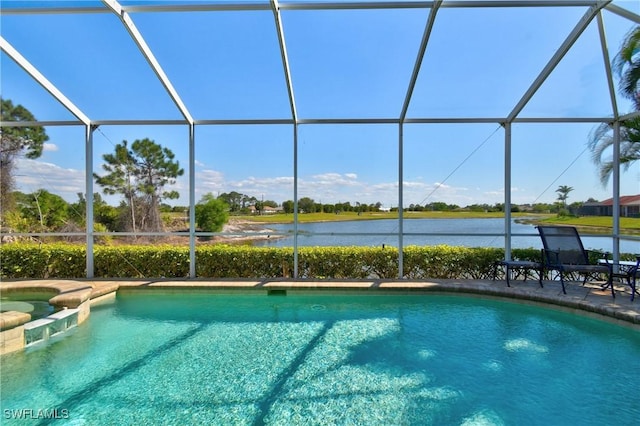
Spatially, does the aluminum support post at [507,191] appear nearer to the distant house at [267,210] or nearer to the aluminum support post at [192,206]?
the distant house at [267,210]

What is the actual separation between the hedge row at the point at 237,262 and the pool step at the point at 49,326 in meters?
2.34

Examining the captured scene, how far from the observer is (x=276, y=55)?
5.14 metres

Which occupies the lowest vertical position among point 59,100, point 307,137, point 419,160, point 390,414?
point 390,414

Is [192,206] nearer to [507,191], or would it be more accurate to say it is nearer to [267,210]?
[267,210]

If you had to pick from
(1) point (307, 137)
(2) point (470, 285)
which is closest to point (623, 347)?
(2) point (470, 285)

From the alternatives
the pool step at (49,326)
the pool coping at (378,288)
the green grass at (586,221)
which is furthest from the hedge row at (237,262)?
the pool step at (49,326)

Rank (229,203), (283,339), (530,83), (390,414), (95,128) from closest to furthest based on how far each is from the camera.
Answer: (390,414) < (283,339) < (530,83) < (95,128) < (229,203)

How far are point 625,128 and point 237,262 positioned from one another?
27.6 ft

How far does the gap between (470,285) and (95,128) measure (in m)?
8.32

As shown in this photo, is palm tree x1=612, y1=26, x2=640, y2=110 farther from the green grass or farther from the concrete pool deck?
the concrete pool deck

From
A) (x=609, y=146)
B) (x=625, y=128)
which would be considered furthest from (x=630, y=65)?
(x=609, y=146)

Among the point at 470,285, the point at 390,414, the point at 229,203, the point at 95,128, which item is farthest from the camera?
the point at 229,203

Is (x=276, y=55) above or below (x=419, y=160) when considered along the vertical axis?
above

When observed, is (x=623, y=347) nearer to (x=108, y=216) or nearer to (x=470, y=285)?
(x=470, y=285)
